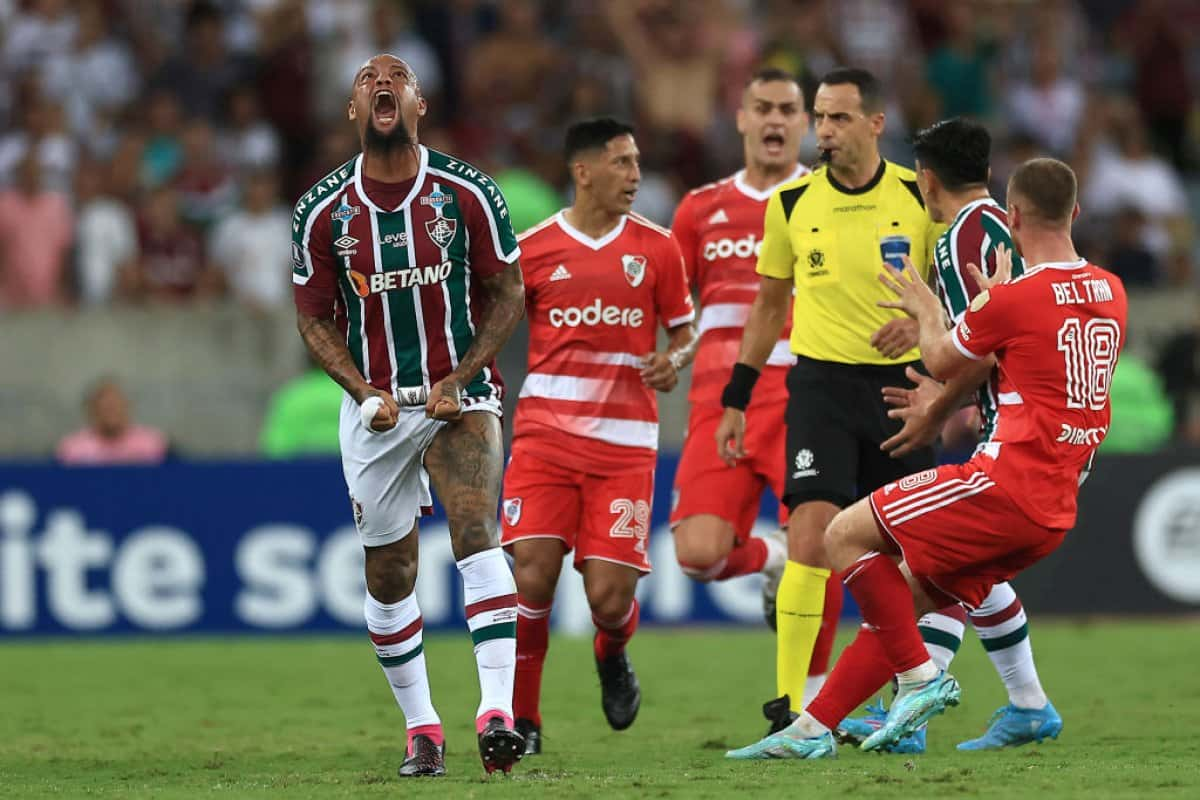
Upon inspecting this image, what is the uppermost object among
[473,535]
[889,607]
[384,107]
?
[384,107]

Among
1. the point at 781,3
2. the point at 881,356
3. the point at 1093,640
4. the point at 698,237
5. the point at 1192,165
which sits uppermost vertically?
the point at 781,3

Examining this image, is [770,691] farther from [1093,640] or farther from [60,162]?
[60,162]

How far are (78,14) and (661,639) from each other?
785 cm

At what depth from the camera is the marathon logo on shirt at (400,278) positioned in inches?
316

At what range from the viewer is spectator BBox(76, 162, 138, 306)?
16109 mm

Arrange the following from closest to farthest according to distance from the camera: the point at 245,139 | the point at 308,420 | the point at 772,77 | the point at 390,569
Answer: the point at 390,569
the point at 772,77
the point at 308,420
the point at 245,139

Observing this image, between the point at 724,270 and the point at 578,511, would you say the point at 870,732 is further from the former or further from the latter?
the point at 724,270

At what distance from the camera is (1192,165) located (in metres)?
19.3

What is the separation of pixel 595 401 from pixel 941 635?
1.86 metres

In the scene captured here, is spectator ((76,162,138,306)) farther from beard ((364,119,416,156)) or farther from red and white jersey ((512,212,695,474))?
beard ((364,119,416,156))

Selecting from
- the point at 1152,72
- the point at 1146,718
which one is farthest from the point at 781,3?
the point at 1146,718

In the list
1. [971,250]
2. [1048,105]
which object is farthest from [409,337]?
[1048,105]

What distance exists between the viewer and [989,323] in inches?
294

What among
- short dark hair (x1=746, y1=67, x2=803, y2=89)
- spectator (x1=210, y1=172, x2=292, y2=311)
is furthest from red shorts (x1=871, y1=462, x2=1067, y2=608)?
spectator (x1=210, y1=172, x2=292, y2=311)
